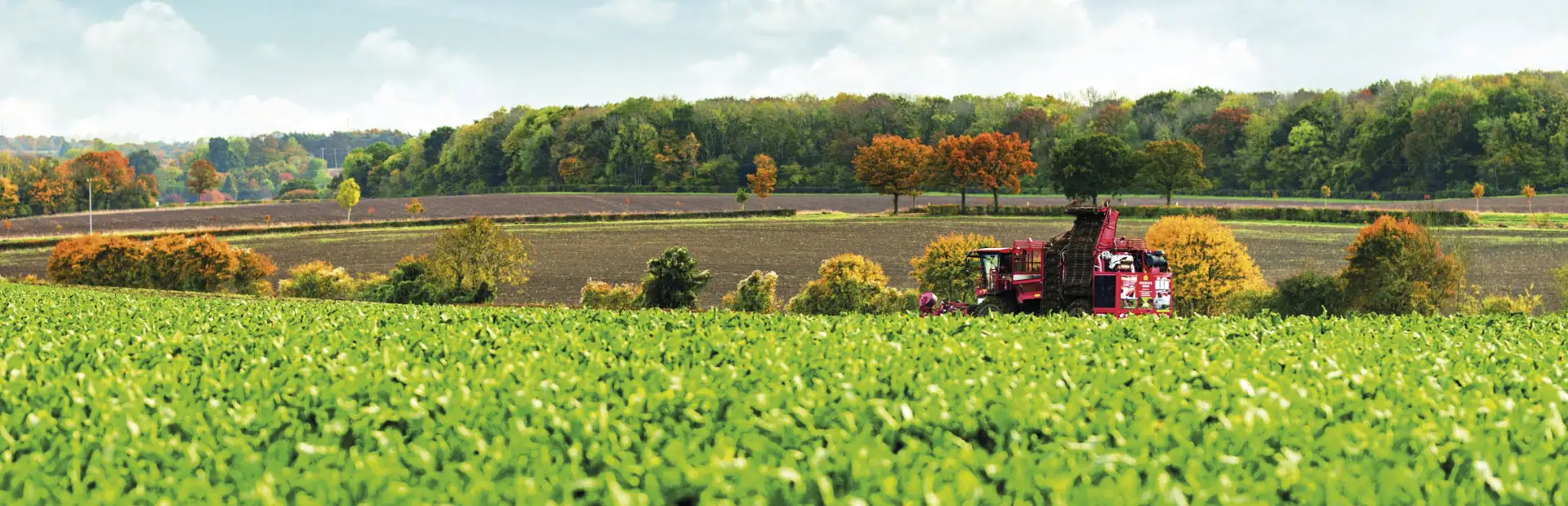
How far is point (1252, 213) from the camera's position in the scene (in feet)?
227

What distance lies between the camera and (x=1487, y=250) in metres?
51.8

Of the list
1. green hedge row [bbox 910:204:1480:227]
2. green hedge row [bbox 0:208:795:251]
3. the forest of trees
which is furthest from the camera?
the forest of trees

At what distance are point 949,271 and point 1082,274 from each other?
16.2m

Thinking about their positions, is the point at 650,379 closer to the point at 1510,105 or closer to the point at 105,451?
the point at 105,451

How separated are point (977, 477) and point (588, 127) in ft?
359

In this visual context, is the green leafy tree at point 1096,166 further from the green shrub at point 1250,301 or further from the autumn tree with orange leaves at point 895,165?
the green shrub at point 1250,301

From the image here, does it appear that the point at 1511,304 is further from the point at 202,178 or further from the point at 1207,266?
the point at 202,178

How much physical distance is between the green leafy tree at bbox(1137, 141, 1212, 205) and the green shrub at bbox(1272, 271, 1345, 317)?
34941 mm

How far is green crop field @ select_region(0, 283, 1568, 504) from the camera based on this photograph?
4742 millimetres

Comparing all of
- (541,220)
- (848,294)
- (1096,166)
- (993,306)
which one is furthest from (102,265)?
(1096,166)

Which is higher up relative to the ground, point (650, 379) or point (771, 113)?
point (771, 113)

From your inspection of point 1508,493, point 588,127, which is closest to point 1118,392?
point 1508,493

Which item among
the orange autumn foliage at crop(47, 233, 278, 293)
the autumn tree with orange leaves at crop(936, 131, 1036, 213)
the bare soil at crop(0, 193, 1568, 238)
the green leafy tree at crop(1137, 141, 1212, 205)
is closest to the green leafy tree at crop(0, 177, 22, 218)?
the bare soil at crop(0, 193, 1568, 238)

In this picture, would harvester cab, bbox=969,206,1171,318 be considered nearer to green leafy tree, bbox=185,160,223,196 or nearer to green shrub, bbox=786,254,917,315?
green shrub, bbox=786,254,917,315
